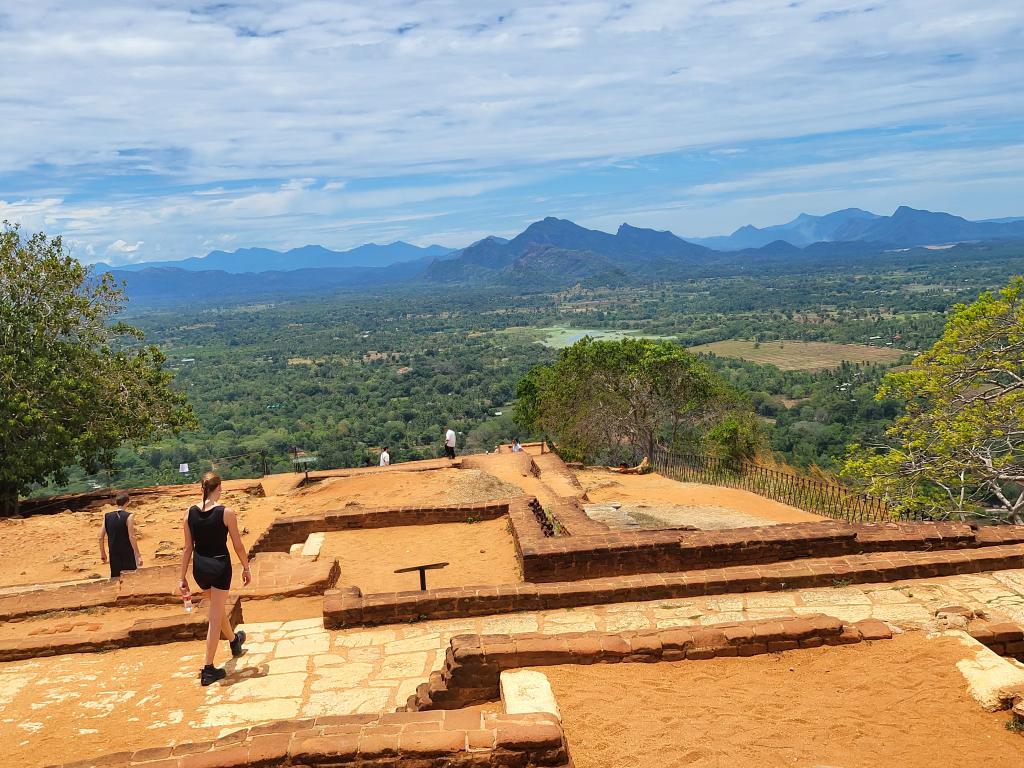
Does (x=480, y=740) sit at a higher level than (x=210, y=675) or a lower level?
higher

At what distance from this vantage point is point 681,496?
15.6 metres

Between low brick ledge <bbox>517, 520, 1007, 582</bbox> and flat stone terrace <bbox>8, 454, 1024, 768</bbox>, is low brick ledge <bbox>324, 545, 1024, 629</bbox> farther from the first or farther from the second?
low brick ledge <bbox>517, 520, 1007, 582</bbox>

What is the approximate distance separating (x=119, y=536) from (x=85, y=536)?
495 centimetres

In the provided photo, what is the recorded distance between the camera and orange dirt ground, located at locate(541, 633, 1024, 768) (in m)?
4.22

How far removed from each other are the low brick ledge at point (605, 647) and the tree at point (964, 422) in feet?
23.9

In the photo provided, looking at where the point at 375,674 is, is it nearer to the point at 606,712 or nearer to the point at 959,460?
the point at 606,712

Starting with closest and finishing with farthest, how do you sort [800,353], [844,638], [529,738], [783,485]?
1. [529,738]
2. [844,638]
3. [783,485]
4. [800,353]

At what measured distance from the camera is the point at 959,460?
12.3 metres

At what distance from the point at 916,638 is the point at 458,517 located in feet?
20.7

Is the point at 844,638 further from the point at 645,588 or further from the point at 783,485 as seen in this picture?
the point at 783,485

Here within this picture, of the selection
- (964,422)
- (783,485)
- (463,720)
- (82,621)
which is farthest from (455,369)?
(463,720)

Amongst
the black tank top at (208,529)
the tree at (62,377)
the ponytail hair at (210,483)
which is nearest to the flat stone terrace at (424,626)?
the black tank top at (208,529)

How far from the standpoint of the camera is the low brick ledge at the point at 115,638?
5977 millimetres

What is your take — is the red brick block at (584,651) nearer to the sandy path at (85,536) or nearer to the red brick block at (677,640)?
the red brick block at (677,640)
